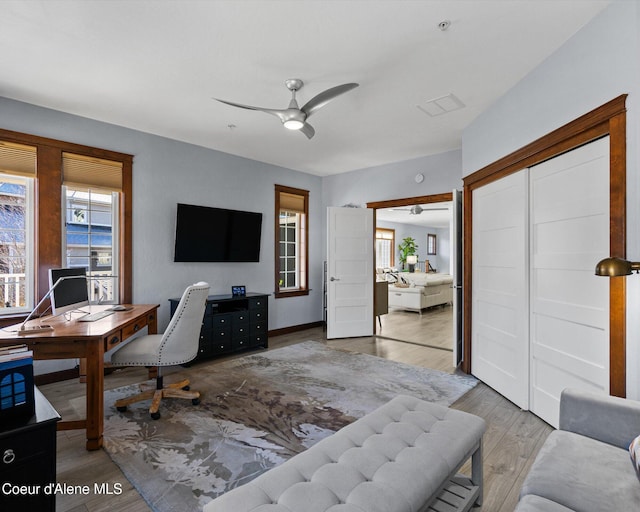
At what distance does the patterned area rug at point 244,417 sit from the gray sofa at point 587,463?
56.8 inches

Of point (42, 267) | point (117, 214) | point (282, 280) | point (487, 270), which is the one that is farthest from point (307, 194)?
point (42, 267)

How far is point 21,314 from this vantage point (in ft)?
11.1

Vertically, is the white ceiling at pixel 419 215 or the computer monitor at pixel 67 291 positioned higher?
the white ceiling at pixel 419 215

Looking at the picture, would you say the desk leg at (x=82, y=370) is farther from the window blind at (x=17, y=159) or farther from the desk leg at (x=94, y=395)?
the window blind at (x=17, y=159)

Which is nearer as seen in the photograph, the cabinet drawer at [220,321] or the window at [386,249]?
the cabinet drawer at [220,321]

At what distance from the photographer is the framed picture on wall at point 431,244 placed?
14.1 metres

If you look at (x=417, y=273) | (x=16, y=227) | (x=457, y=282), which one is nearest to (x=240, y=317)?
(x=16, y=227)

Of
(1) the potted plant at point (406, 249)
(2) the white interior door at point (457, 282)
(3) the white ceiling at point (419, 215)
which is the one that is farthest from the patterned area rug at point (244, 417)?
(1) the potted plant at point (406, 249)

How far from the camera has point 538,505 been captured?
1181 millimetres

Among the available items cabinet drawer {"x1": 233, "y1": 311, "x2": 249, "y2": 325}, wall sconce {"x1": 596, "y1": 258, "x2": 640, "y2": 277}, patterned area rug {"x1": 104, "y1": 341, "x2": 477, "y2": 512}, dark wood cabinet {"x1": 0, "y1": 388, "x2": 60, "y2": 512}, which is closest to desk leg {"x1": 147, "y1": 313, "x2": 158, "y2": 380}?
patterned area rug {"x1": 104, "y1": 341, "x2": 477, "y2": 512}

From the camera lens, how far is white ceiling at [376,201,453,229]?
9.54 m

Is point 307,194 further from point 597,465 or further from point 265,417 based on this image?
point 597,465

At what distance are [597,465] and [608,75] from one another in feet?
6.91

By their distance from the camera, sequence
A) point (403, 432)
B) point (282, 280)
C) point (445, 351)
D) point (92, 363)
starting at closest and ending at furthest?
1. point (403, 432)
2. point (92, 363)
3. point (445, 351)
4. point (282, 280)
